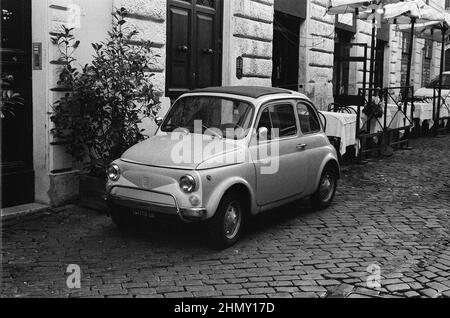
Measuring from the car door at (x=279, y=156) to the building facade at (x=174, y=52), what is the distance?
2.83 meters

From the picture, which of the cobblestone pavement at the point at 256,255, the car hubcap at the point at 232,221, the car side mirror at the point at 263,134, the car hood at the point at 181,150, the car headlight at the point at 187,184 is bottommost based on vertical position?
the cobblestone pavement at the point at 256,255

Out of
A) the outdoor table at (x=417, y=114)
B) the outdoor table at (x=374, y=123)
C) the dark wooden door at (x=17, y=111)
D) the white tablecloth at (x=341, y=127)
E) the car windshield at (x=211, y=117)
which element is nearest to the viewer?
the car windshield at (x=211, y=117)

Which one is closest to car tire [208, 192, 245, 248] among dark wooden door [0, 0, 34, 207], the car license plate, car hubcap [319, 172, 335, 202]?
the car license plate

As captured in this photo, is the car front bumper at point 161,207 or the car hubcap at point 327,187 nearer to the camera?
the car front bumper at point 161,207

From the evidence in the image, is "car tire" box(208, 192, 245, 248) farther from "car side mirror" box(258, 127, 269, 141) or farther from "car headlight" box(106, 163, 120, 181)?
"car headlight" box(106, 163, 120, 181)

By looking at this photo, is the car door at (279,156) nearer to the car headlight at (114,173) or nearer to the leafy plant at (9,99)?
the car headlight at (114,173)

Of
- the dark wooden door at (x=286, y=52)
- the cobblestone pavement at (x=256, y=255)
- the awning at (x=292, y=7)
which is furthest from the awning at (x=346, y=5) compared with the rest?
the cobblestone pavement at (x=256, y=255)

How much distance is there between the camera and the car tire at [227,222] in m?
5.93

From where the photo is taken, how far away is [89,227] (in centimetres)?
694

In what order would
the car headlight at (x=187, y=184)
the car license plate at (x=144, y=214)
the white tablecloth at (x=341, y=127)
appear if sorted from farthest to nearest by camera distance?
the white tablecloth at (x=341, y=127), the car license plate at (x=144, y=214), the car headlight at (x=187, y=184)

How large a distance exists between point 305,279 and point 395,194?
4.43 metres

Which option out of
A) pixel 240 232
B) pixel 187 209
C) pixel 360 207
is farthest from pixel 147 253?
pixel 360 207

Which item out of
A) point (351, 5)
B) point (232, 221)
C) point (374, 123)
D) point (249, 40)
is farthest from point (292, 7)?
point (232, 221)

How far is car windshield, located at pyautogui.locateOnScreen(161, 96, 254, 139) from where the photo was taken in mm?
6605
